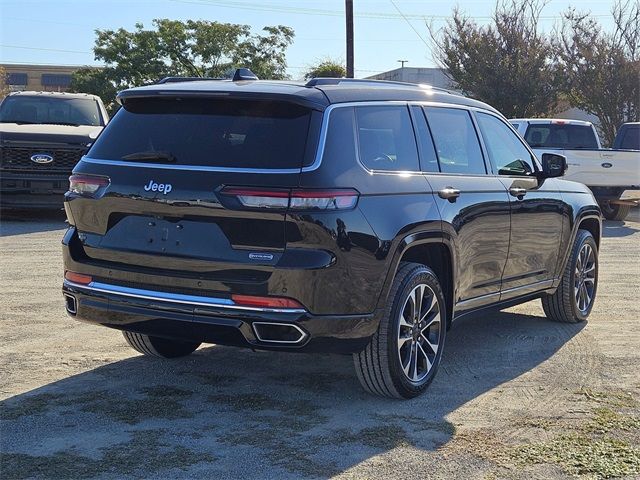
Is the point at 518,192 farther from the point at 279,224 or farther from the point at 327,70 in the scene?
the point at 327,70

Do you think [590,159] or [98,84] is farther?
[98,84]

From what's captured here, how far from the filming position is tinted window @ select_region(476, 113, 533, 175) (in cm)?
670

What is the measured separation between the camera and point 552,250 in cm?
730

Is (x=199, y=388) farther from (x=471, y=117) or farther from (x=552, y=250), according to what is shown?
(x=552, y=250)

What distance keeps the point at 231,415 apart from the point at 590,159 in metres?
12.9

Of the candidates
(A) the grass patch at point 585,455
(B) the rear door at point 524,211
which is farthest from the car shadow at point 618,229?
(A) the grass patch at point 585,455

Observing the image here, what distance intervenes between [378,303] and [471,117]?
204cm

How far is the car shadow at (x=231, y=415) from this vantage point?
432 centimetres

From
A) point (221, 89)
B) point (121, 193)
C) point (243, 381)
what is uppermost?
point (221, 89)

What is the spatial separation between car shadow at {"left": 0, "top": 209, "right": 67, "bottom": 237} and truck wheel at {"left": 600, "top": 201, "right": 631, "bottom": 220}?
1012 centimetres

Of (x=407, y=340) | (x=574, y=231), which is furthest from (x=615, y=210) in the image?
(x=407, y=340)

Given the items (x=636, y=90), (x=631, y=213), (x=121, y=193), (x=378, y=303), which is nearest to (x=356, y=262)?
(x=378, y=303)

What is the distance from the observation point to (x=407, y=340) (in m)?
5.43

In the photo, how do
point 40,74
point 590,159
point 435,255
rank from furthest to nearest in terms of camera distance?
1. point 40,74
2. point 590,159
3. point 435,255
